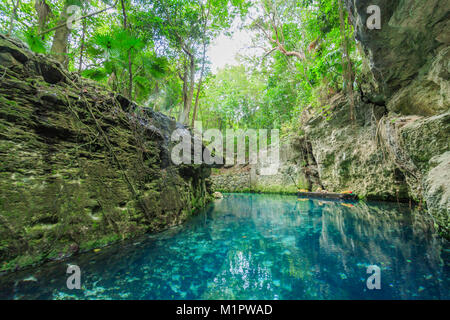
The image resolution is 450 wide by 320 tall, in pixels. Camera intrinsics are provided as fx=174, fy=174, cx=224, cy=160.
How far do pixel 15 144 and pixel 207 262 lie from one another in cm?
289

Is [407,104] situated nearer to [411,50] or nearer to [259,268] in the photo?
[411,50]

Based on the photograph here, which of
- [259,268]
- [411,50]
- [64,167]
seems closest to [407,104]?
[411,50]

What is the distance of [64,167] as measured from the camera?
8.52 ft

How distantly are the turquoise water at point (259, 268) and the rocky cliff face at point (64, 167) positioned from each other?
0.34 meters

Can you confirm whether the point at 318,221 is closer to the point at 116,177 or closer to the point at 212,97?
the point at 116,177

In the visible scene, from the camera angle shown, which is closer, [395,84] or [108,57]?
[108,57]

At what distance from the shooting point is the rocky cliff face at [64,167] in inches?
81.4

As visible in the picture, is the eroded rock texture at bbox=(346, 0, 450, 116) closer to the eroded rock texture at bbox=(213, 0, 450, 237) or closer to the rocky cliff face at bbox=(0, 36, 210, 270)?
the eroded rock texture at bbox=(213, 0, 450, 237)

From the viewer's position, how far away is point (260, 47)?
12.7 meters

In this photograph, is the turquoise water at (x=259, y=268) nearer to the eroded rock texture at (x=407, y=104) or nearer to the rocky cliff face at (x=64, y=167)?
the rocky cliff face at (x=64, y=167)

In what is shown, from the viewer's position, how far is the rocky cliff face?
2066 millimetres

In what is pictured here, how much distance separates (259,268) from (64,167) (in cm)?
312

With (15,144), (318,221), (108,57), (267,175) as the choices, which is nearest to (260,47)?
(267,175)

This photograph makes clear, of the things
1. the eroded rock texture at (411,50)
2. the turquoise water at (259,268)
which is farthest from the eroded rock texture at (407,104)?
the turquoise water at (259,268)
